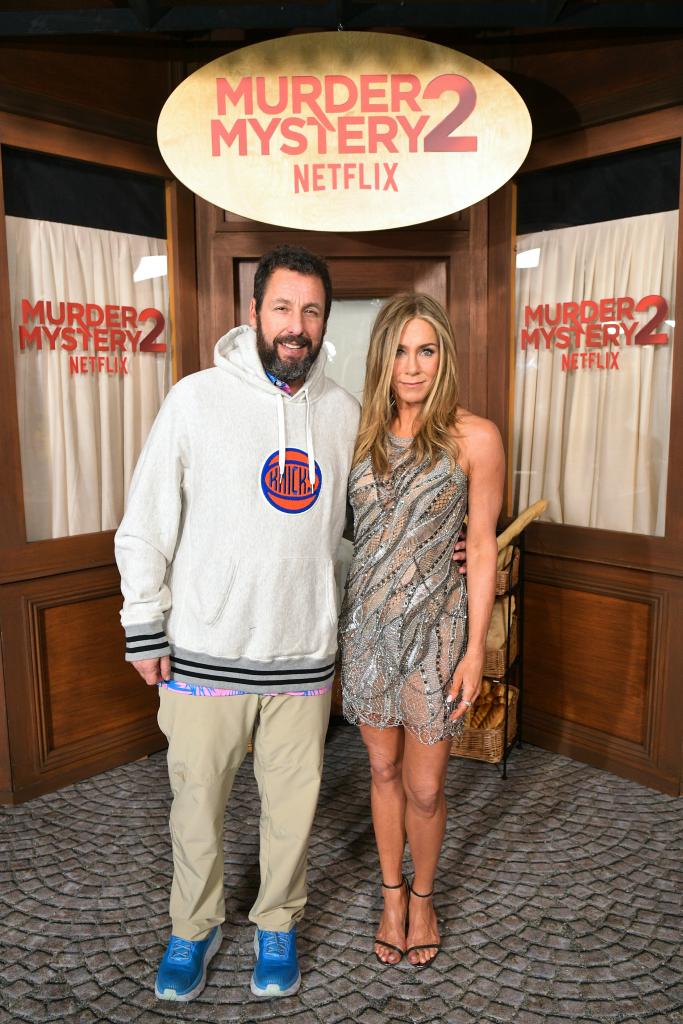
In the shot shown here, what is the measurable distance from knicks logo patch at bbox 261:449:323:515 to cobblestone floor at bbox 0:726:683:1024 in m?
1.25

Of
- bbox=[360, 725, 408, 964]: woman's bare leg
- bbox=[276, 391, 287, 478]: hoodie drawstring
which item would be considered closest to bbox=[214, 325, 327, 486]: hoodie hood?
bbox=[276, 391, 287, 478]: hoodie drawstring

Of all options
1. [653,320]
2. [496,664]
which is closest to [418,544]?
[496,664]

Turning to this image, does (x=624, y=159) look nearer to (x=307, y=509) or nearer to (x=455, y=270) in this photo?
(x=455, y=270)

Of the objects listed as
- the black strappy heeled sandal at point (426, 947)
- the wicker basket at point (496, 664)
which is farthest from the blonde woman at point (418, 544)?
the wicker basket at point (496, 664)

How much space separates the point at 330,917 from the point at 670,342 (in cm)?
237

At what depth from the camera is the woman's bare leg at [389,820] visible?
2.09 meters

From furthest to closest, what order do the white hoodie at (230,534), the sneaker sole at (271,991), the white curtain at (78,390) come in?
the white curtain at (78,390)
the sneaker sole at (271,991)
the white hoodie at (230,534)

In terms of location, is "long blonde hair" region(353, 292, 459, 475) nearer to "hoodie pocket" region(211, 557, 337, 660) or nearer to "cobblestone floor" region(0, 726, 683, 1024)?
"hoodie pocket" region(211, 557, 337, 660)

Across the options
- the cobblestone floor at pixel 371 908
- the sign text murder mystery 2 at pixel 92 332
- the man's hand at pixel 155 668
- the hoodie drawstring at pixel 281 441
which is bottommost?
the cobblestone floor at pixel 371 908

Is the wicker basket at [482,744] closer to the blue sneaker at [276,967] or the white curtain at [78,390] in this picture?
the blue sneaker at [276,967]

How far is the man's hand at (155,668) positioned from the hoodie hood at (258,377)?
0.54 metres

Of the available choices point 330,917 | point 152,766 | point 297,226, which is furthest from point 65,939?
point 297,226

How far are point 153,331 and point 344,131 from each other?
1167 mm

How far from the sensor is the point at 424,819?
6.83ft
